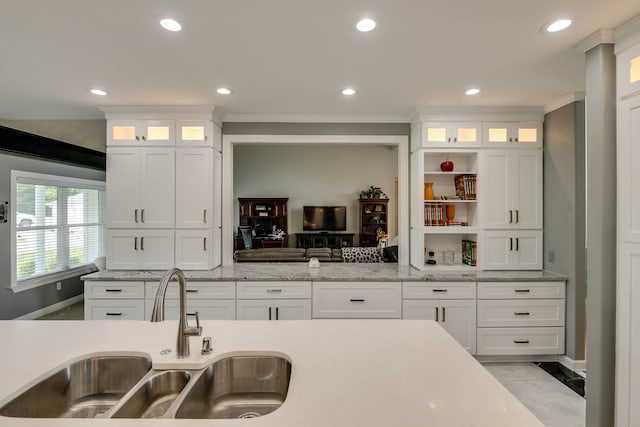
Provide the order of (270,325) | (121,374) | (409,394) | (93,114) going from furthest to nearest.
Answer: (93,114) < (270,325) < (121,374) < (409,394)

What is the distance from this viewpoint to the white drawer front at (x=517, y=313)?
10.8ft

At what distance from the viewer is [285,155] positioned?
9.15 meters

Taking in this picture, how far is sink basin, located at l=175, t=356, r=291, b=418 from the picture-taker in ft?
4.40

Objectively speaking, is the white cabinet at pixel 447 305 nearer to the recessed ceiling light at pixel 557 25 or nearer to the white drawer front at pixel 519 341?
the white drawer front at pixel 519 341

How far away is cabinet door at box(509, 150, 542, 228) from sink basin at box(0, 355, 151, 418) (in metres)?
3.62

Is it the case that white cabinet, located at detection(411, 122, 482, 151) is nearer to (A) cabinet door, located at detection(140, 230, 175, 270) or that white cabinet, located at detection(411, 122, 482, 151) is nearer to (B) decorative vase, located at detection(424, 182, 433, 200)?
(B) decorative vase, located at detection(424, 182, 433, 200)

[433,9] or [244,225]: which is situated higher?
[433,9]

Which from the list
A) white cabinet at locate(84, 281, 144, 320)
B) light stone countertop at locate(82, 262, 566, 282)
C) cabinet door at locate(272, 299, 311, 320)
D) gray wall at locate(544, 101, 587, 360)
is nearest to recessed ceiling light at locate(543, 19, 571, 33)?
gray wall at locate(544, 101, 587, 360)

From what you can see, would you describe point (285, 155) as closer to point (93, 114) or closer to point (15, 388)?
point (93, 114)

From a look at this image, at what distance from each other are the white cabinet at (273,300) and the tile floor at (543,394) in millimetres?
1956

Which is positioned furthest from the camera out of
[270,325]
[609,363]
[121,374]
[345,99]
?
[345,99]

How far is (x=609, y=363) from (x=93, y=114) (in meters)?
5.12

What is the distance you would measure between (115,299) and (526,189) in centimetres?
441

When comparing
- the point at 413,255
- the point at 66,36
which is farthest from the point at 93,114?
the point at 413,255
